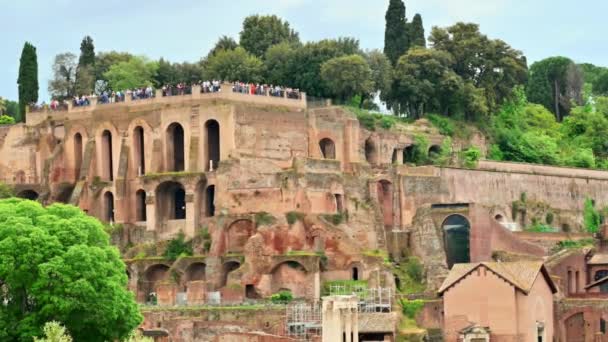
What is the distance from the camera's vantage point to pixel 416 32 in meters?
116

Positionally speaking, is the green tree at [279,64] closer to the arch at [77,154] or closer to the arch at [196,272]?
the arch at [77,154]

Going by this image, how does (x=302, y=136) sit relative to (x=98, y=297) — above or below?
above

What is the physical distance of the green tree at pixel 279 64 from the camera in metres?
110

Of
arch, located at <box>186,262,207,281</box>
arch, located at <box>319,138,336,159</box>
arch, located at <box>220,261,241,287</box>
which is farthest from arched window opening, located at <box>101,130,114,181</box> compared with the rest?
arch, located at <box>220,261,241,287</box>

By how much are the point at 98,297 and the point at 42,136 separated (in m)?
34.3

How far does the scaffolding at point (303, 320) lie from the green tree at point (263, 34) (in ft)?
99.4

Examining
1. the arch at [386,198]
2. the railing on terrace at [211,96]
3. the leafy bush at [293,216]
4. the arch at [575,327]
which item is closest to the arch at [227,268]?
the leafy bush at [293,216]

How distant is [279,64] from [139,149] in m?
11.2

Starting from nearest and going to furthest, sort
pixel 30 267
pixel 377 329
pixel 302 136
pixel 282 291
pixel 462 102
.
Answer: pixel 30 267 → pixel 377 329 → pixel 282 291 → pixel 302 136 → pixel 462 102

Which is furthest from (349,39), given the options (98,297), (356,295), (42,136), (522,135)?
(98,297)

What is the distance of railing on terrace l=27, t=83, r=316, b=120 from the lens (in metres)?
101

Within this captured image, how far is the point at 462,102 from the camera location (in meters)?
112

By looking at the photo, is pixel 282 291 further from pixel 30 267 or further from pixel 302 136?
pixel 30 267

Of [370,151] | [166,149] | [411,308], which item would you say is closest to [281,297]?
[411,308]
